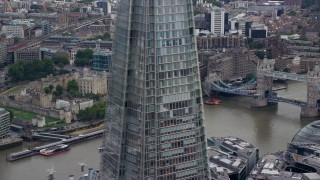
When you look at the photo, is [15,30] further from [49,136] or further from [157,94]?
[157,94]

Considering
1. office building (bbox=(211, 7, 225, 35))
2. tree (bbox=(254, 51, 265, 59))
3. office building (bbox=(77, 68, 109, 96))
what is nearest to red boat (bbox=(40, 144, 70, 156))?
office building (bbox=(77, 68, 109, 96))

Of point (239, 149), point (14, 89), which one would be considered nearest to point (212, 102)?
point (14, 89)

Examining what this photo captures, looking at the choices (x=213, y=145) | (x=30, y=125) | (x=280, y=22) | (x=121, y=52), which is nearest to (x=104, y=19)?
(x=280, y=22)

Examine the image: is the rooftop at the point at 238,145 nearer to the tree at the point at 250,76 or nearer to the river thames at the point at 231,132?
the river thames at the point at 231,132

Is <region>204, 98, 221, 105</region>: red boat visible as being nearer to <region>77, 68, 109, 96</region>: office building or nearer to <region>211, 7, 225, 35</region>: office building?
<region>77, 68, 109, 96</region>: office building

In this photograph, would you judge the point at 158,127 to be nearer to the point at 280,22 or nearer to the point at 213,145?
the point at 213,145
